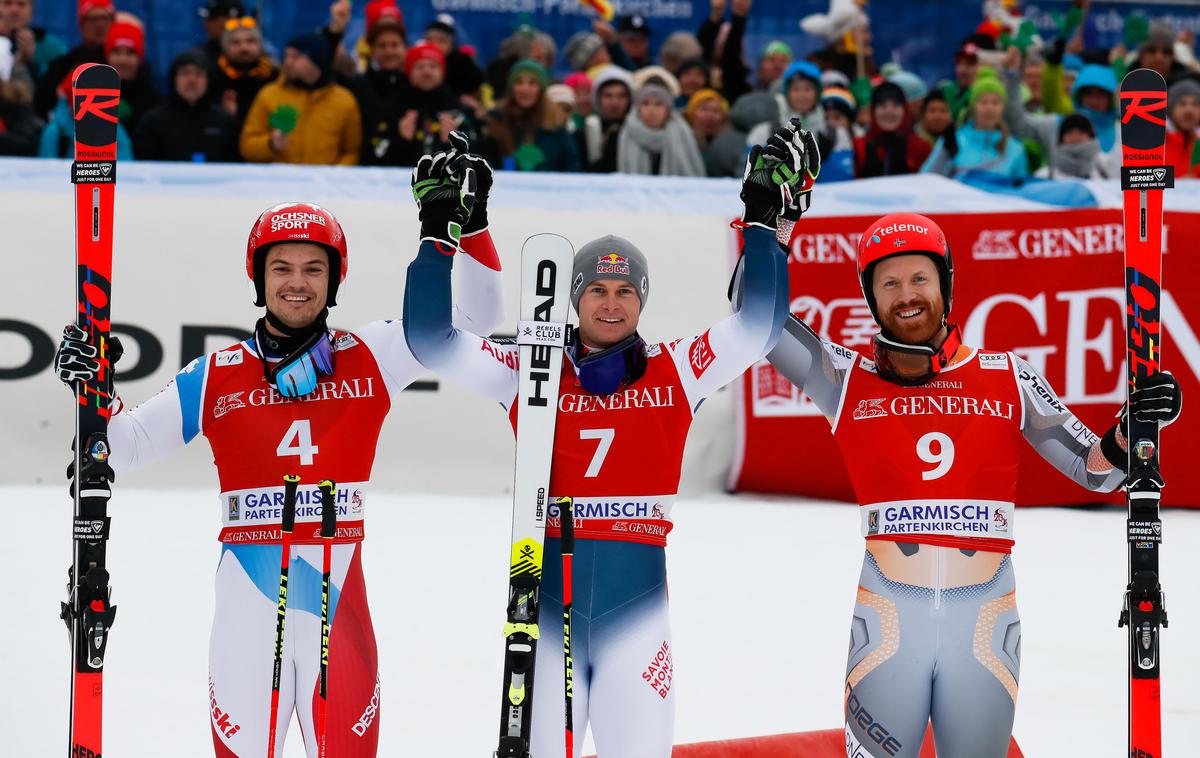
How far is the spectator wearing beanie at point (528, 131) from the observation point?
10297 millimetres

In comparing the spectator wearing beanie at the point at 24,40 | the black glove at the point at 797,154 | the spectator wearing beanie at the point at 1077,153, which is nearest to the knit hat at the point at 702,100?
the spectator wearing beanie at the point at 1077,153

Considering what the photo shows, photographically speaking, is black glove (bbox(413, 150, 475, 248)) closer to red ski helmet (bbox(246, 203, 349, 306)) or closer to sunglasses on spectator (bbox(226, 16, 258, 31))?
red ski helmet (bbox(246, 203, 349, 306))

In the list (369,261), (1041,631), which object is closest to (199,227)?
(369,261)

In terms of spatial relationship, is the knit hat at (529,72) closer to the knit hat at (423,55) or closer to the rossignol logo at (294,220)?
the knit hat at (423,55)

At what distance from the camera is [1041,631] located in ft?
24.5

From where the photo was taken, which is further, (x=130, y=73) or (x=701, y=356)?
(x=130, y=73)

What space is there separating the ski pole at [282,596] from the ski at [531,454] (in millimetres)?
661

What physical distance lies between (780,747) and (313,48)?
592cm

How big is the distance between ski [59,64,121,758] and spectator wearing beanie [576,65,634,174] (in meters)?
5.96

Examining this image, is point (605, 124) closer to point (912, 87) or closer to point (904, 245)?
point (912, 87)

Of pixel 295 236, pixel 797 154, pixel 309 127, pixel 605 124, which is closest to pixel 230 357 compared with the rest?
pixel 295 236

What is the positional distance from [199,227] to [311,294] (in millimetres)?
4951

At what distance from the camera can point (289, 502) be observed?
471 cm

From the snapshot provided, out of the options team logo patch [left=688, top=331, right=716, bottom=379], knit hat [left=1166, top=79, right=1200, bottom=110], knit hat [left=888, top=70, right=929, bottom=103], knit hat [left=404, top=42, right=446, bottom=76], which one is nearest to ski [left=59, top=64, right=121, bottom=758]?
team logo patch [left=688, top=331, right=716, bottom=379]
